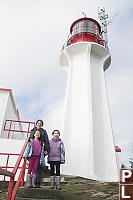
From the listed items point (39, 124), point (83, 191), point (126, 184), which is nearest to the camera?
point (126, 184)

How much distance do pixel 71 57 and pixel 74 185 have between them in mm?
6861

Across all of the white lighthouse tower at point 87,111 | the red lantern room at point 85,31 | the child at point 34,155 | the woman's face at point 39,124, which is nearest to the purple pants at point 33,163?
the child at point 34,155

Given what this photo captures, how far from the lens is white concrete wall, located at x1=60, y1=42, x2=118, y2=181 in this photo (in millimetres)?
6461

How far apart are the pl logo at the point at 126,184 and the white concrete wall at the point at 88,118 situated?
3273 mm

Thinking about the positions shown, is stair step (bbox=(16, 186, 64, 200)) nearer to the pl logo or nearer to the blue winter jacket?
the blue winter jacket

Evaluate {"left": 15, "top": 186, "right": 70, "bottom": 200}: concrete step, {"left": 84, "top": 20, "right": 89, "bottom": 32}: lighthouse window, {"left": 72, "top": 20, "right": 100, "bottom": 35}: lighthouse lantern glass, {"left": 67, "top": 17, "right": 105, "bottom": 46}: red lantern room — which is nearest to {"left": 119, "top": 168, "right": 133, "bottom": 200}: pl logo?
Answer: {"left": 15, "top": 186, "right": 70, "bottom": 200}: concrete step

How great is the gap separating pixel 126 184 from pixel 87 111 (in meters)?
4.58

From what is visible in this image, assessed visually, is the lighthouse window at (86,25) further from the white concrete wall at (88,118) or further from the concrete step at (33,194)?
the concrete step at (33,194)

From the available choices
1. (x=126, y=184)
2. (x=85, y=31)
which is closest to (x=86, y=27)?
(x=85, y=31)

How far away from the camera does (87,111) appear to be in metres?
7.37

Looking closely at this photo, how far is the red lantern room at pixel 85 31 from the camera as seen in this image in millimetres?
9695

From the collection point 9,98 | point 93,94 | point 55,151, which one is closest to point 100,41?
point 93,94

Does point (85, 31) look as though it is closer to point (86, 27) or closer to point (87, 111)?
point (86, 27)

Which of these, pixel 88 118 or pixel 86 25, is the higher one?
pixel 86 25
